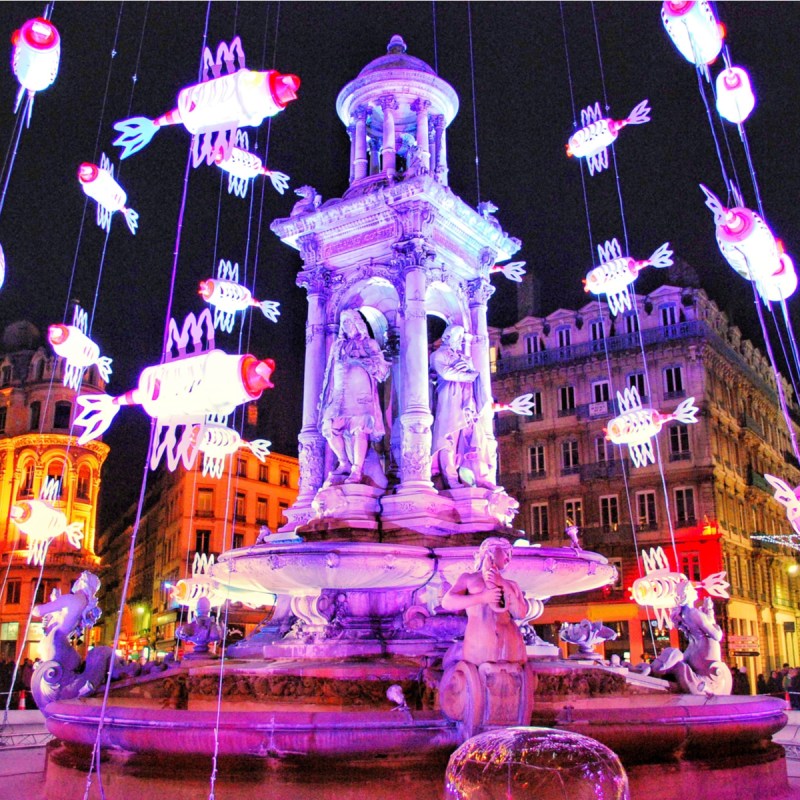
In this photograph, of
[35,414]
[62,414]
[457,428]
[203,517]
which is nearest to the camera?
[457,428]

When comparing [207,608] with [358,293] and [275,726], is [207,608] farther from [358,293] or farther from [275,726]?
[275,726]

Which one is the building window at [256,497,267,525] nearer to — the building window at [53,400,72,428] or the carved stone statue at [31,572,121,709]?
the building window at [53,400,72,428]

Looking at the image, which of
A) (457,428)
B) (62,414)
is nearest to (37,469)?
(62,414)

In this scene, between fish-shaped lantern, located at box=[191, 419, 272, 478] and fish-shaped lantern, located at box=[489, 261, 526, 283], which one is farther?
fish-shaped lantern, located at box=[191, 419, 272, 478]

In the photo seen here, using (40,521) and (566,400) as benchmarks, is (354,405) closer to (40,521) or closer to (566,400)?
(40,521)

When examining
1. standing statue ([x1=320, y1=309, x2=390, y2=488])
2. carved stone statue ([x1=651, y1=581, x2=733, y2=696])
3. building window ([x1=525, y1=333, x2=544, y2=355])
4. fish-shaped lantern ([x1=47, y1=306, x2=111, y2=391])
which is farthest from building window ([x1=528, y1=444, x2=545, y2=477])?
carved stone statue ([x1=651, y1=581, x2=733, y2=696])

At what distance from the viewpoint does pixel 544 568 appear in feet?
33.6

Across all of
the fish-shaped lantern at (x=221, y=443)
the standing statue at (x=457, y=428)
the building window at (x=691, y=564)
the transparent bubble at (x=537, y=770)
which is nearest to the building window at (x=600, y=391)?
the building window at (x=691, y=564)

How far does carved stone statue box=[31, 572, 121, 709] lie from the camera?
952cm

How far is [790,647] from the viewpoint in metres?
49.6


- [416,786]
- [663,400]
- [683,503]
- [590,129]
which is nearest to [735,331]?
[663,400]

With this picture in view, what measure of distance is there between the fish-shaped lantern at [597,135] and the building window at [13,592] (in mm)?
51753

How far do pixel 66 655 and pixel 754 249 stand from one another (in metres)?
10.6

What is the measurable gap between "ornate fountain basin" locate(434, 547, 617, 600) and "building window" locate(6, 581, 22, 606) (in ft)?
173
